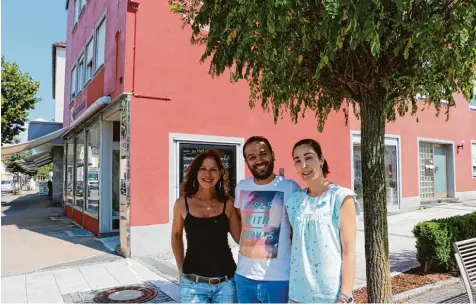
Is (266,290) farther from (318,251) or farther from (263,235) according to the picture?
(318,251)

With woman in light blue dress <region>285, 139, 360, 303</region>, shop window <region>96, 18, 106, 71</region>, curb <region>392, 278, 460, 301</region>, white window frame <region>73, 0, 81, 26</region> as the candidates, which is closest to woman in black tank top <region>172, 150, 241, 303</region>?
woman in light blue dress <region>285, 139, 360, 303</region>

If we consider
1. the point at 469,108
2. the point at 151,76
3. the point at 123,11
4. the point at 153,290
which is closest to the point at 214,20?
the point at 153,290

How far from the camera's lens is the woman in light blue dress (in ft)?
7.33

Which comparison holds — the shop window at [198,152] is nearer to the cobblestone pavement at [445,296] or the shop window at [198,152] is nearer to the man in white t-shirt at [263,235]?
the cobblestone pavement at [445,296]

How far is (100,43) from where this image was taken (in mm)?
11070

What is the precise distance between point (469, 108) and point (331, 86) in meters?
17.9

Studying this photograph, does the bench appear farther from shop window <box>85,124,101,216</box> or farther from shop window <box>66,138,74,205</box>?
shop window <box>66,138,74,205</box>

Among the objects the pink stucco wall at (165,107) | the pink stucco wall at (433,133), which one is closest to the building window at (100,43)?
the pink stucco wall at (165,107)

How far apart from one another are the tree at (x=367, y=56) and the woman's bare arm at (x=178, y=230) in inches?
61.4

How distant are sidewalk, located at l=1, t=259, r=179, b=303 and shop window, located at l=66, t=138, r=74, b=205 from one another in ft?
28.7

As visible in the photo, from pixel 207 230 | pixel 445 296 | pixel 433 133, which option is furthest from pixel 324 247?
pixel 433 133

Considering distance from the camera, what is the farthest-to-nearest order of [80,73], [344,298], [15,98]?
[15,98], [80,73], [344,298]

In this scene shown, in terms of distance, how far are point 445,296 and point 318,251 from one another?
354cm

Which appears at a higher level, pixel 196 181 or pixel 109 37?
pixel 109 37
